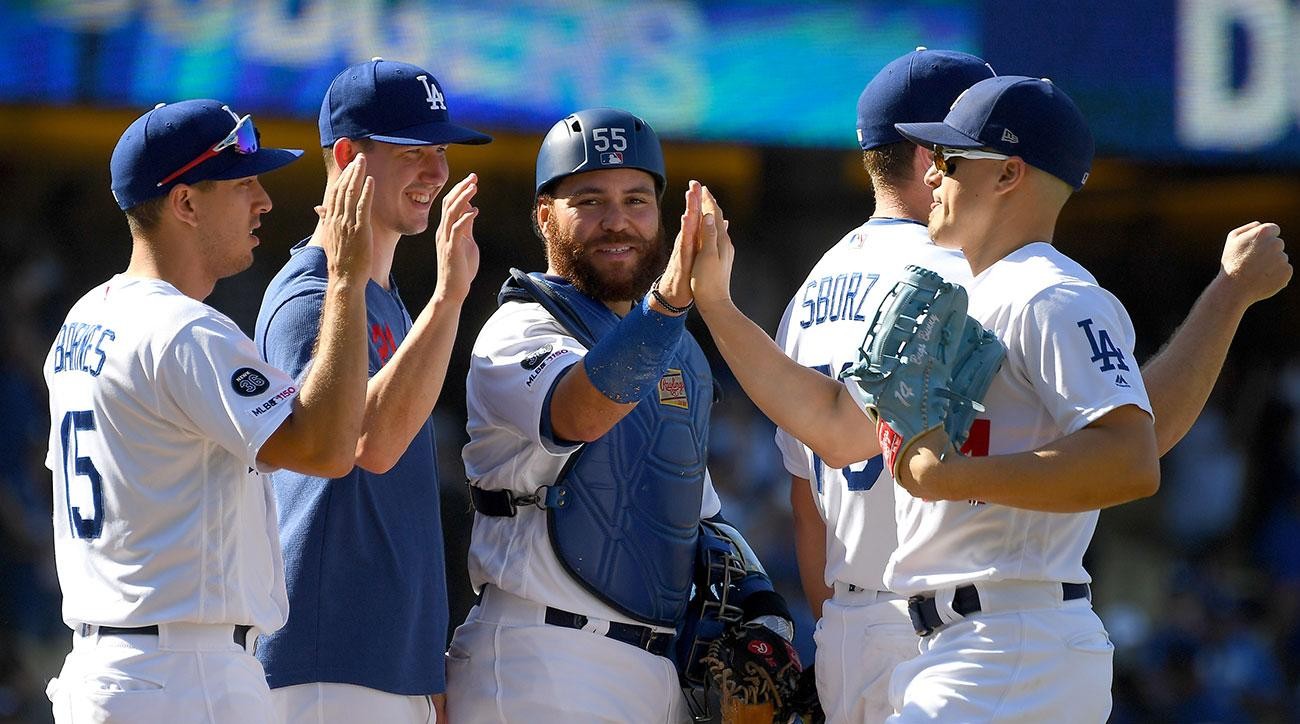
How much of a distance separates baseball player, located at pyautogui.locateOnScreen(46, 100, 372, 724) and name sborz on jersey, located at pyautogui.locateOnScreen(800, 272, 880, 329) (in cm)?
114

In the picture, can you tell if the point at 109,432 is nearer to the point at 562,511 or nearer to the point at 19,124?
the point at 562,511

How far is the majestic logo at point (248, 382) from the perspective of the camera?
2.87m

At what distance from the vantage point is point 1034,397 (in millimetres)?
2848

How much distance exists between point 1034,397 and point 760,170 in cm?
665

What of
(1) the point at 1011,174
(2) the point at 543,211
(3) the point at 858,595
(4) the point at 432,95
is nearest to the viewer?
(1) the point at 1011,174

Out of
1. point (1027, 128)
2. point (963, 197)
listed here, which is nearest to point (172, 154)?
point (963, 197)

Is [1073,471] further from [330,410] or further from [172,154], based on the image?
[172,154]

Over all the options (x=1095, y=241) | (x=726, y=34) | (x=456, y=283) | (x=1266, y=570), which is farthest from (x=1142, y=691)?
(x=456, y=283)

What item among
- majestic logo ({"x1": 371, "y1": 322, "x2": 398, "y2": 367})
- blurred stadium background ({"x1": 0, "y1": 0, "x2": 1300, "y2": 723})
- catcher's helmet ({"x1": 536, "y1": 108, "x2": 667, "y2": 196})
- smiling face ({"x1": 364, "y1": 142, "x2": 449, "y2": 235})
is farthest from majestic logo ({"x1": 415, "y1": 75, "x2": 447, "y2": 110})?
blurred stadium background ({"x1": 0, "y1": 0, "x2": 1300, "y2": 723})

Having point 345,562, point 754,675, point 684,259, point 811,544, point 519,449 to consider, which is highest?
point 684,259

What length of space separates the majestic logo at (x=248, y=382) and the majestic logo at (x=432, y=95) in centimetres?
105

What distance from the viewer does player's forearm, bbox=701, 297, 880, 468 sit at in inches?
128

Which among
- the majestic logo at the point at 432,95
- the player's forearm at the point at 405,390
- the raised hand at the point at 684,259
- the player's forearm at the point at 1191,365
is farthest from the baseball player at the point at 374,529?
the player's forearm at the point at 1191,365

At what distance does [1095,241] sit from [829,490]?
745 centimetres
